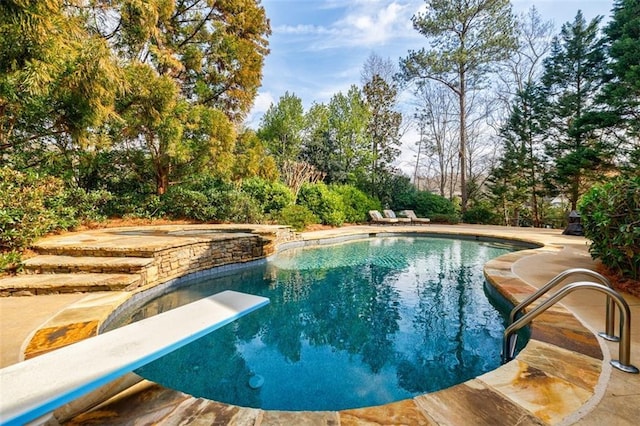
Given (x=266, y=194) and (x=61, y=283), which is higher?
(x=266, y=194)

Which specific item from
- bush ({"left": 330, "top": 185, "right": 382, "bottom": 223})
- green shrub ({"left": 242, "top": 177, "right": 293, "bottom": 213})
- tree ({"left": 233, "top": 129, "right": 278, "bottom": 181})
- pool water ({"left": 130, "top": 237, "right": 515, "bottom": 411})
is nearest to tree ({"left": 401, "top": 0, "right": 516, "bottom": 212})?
bush ({"left": 330, "top": 185, "right": 382, "bottom": 223})

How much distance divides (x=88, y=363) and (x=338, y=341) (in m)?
2.20

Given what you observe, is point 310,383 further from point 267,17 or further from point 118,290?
point 267,17

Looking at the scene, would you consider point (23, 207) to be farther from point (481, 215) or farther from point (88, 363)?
point (481, 215)

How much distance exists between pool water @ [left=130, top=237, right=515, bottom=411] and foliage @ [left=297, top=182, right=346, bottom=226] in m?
6.52

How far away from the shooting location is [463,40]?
13.7m

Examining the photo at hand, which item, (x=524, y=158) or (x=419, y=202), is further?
(x=419, y=202)

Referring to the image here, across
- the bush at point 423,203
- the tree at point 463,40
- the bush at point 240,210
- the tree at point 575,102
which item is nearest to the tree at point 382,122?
the bush at point 423,203

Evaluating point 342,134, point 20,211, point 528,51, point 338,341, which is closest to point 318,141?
point 342,134

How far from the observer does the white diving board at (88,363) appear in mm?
1147

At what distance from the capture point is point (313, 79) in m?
15.8

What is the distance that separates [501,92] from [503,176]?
5881 millimetres

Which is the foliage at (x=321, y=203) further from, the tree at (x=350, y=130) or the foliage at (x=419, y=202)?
the tree at (x=350, y=130)

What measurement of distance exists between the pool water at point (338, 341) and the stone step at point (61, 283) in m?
0.46
